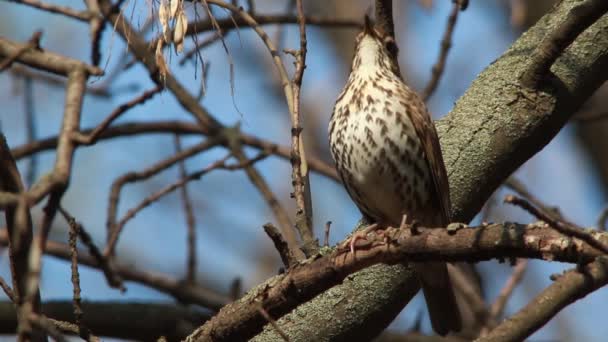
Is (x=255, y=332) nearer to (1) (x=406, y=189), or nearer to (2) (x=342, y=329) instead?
(2) (x=342, y=329)

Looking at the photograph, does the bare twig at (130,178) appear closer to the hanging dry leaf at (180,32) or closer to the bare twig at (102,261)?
the bare twig at (102,261)

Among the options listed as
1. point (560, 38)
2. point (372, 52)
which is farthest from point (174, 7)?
point (372, 52)

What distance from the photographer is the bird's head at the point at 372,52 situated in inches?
203

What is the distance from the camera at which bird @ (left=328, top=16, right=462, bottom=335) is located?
4.73 meters

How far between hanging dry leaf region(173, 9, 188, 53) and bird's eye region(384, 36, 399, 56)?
172 centimetres

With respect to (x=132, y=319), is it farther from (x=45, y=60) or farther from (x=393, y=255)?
(x=393, y=255)

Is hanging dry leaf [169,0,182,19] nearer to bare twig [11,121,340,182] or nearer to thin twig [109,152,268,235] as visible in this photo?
thin twig [109,152,268,235]

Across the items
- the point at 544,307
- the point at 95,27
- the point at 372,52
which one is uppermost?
the point at 372,52

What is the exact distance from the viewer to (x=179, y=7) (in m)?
3.20

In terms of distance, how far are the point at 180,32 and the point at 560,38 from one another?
1501 mm

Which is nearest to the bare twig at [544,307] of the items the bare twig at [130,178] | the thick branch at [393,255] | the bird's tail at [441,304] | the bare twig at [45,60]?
the thick branch at [393,255]

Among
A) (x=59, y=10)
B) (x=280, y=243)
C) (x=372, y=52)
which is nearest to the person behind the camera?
(x=280, y=243)

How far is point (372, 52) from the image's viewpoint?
17.1ft

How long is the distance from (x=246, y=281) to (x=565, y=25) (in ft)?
30.3
